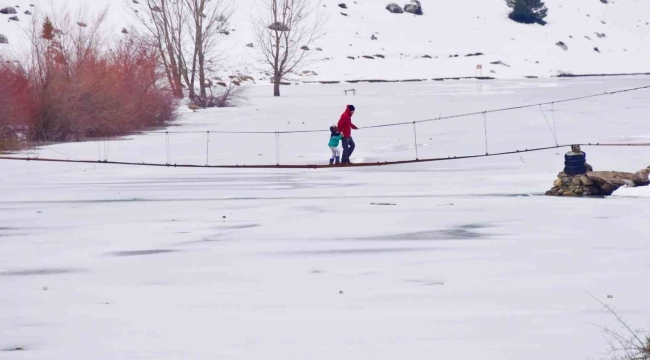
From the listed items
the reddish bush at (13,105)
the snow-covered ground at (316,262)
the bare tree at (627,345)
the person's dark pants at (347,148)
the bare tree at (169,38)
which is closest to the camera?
the bare tree at (627,345)

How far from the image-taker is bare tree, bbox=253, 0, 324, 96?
73.1 meters

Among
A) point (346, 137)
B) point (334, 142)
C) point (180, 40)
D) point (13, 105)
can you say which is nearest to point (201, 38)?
point (180, 40)

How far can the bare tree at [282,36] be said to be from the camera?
7312cm

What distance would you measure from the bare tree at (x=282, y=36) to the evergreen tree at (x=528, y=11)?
75.0 feet

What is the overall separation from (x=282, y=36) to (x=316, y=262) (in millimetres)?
96082

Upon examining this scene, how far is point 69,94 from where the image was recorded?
124 feet

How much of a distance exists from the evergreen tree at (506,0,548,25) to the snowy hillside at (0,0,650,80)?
1.16 m

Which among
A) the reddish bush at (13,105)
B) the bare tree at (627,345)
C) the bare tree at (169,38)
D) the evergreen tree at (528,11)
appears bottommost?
the bare tree at (627,345)

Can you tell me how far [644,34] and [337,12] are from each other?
114 feet

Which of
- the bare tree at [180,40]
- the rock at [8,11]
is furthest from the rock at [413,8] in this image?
the bare tree at [180,40]

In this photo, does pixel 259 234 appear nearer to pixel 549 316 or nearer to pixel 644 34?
pixel 549 316

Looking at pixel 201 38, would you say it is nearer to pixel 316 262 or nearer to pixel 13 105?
pixel 13 105

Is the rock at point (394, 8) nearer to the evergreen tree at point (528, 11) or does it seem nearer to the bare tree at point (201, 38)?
the evergreen tree at point (528, 11)

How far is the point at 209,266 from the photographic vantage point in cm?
1159
